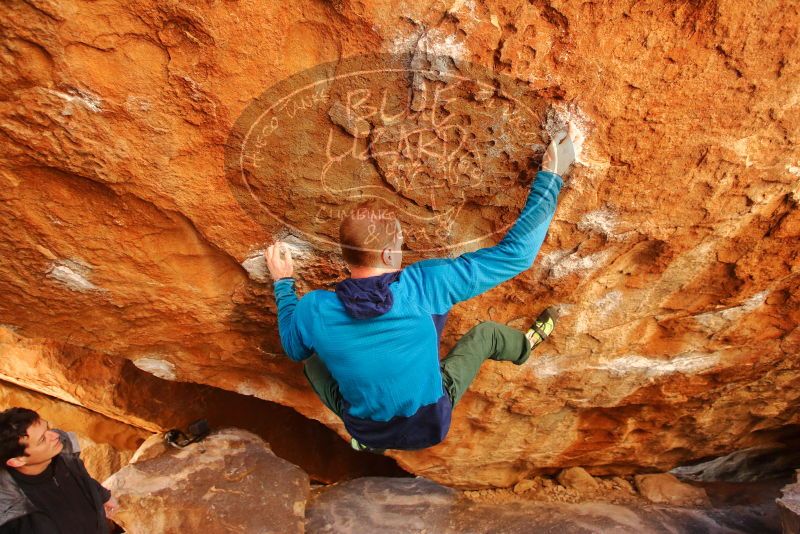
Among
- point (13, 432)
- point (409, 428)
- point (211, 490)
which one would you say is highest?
point (409, 428)

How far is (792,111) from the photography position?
1902 mm

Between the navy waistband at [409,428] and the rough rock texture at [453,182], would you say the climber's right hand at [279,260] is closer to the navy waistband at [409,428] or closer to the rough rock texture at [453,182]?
the rough rock texture at [453,182]

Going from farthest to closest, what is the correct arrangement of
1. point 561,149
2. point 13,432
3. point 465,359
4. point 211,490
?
point 211,490, point 13,432, point 465,359, point 561,149

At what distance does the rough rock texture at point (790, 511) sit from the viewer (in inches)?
111

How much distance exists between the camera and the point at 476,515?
3.67m

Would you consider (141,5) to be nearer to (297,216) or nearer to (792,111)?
(297,216)

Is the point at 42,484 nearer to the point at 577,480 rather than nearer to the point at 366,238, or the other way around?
the point at 366,238

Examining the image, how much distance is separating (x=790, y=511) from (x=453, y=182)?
2706mm

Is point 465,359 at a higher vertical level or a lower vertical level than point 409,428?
higher

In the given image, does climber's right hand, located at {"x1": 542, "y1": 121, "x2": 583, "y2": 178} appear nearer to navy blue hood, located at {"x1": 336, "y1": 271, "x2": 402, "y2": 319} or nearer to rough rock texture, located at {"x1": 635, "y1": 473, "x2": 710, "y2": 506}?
navy blue hood, located at {"x1": 336, "y1": 271, "x2": 402, "y2": 319}

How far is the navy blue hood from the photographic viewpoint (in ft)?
5.73

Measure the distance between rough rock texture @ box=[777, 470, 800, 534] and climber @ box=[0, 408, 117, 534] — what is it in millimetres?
3773

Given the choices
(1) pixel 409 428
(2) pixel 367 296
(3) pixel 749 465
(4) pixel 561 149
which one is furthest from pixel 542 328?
(3) pixel 749 465

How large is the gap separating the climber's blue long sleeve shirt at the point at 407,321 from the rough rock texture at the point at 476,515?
6.08 ft
